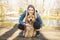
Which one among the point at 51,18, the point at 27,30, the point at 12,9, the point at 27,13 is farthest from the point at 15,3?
the point at 51,18

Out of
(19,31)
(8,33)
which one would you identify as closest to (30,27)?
(19,31)

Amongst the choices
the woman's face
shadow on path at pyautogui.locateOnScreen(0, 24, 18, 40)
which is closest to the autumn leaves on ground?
shadow on path at pyautogui.locateOnScreen(0, 24, 18, 40)

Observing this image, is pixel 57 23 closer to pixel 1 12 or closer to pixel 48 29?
pixel 48 29

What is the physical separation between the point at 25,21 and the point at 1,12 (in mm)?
299

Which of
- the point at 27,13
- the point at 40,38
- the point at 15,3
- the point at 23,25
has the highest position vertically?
the point at 15,3

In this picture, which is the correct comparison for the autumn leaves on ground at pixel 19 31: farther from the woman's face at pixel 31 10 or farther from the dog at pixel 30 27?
the woman's face at pixel 31 10

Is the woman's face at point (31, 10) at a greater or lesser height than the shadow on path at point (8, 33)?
greater

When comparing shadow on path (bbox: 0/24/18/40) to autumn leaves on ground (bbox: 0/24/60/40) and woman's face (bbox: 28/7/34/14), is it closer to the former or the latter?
autumn leaves on ground (bbox: 0/24/60/40)

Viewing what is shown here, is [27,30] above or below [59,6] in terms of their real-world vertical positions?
below

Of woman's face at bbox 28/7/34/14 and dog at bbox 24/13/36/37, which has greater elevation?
woman's face at bbox 28/7/34/14

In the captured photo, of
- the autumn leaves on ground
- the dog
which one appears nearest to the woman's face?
the dog

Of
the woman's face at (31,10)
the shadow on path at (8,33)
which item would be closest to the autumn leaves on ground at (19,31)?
the shadow on path at (8,33)

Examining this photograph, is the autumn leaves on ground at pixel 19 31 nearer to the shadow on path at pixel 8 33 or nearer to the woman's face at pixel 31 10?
the shadow on path at pixel 8 33

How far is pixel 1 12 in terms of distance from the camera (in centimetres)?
171
